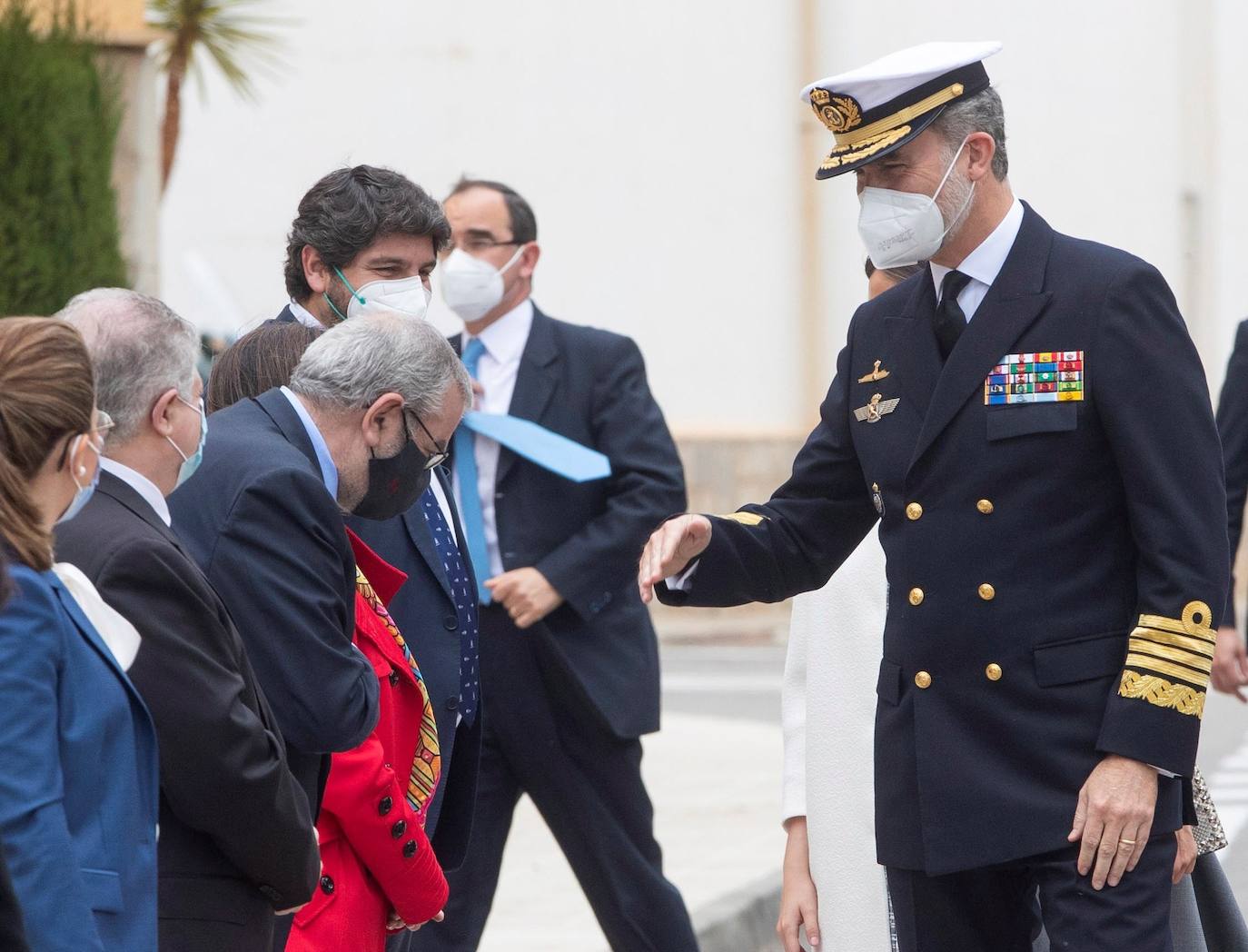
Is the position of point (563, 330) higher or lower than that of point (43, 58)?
lower

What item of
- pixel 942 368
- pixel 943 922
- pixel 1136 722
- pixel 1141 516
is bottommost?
pixel 943 922

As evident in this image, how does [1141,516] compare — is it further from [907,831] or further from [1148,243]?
[1148,243]

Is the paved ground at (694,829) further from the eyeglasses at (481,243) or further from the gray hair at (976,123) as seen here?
the gray hair at (976,123)

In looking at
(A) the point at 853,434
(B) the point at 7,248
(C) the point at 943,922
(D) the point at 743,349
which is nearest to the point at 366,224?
(A) the point at 853,434

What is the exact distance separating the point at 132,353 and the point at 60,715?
758 mm

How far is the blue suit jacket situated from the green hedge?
15.5ft

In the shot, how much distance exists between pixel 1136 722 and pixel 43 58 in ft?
18.0

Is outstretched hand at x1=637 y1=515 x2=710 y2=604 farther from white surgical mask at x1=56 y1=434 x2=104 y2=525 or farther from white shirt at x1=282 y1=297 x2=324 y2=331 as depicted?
white shirt at x1=282 y1=297 x2=324 y2=331

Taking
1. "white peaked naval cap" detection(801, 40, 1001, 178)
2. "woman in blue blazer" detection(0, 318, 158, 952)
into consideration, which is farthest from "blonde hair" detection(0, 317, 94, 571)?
"white peaked naval cap" detection(801, 40, 1001, 178)

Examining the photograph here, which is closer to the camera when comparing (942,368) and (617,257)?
(942,368)

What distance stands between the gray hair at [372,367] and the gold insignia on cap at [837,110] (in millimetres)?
811

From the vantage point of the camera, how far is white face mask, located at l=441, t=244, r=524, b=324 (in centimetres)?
576

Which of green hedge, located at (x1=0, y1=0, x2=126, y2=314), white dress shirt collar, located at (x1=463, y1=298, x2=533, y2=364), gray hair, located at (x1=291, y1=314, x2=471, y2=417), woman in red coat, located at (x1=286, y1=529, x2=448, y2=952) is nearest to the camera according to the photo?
Answer: woman in red coat, located at (x1=286, y1=529, x2=448, y2=952)

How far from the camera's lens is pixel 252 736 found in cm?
298
